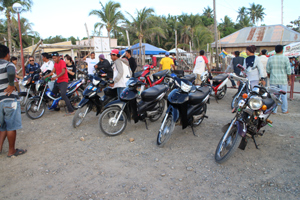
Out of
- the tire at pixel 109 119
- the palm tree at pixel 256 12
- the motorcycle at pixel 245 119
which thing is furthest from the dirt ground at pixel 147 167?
the palm tree at pixel 256 12

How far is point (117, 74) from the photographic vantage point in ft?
17.4

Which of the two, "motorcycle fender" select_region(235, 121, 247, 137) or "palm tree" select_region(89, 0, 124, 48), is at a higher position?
"palm tree" select_region(89, 0, 124, 48)

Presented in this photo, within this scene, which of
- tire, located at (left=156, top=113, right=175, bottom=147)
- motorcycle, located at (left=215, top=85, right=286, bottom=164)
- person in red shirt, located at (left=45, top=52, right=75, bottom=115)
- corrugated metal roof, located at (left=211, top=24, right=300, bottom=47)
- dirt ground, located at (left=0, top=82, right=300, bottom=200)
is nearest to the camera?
dirt ground, located at (left=0, top=82, right=300, bottom=200)

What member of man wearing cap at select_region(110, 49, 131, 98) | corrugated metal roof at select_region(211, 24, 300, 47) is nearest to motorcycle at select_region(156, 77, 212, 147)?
man wearing cap at select_region(110, 49, 131, 98)

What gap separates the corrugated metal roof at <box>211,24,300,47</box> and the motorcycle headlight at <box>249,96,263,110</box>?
67.3 feet

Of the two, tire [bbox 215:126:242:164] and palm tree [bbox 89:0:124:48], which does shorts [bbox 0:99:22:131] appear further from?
palm tree [bbox 89:0:124:48]

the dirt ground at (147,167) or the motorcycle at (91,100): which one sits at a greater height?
the motorcycle at (91,100)

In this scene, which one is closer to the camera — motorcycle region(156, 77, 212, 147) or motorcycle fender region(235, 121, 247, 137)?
motorcycle fender region(235, 121, 247, 137)

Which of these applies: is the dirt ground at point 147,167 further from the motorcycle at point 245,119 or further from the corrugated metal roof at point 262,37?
the corrugated metal roof at point 262,37

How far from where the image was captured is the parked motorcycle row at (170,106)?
3.37 metres

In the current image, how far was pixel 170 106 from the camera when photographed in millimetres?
4188

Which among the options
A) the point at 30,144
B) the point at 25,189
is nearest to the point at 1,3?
the point at 30,144

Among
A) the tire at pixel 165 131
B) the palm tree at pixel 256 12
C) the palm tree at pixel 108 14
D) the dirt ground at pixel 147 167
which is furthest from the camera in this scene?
the palm tree at pixel 256 12

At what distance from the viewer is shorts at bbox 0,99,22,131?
3723 millimetres
